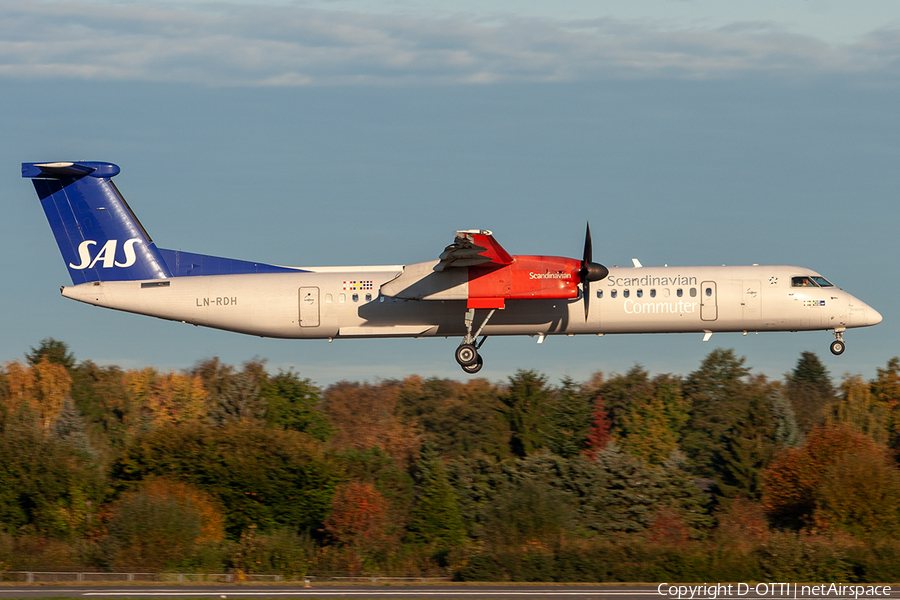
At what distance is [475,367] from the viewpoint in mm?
30641

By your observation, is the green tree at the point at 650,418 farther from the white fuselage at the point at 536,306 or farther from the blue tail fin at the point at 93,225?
the blue tail fin at the point at 93,225

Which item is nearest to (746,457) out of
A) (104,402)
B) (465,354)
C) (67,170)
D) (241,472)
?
(241,472)

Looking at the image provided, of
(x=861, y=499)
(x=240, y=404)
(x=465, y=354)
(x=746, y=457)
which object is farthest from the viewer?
(x=240, y=404)

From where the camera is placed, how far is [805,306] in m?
30.6

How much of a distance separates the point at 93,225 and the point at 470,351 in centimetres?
1234

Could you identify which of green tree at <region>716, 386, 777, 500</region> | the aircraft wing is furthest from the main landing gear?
green tree at <region>716, 386, 777, 500</region>

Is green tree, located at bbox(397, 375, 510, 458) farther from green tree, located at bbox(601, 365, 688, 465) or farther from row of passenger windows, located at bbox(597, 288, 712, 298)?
row of passenger windows, located at bbox(597, 288, 712, 298)

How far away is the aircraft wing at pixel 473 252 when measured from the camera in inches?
1104

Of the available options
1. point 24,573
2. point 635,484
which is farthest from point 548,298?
point 635,484

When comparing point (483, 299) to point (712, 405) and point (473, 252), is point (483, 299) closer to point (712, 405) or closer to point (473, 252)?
point (473, 252)

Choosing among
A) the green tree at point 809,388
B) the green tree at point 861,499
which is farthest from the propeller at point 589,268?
the green tree at point 809,388

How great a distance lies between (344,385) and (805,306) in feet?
301

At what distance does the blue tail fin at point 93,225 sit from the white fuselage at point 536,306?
3.71 ft

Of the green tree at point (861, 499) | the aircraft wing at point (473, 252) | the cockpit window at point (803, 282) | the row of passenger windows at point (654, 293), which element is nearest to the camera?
the aircraft wing at point (473, 252)
